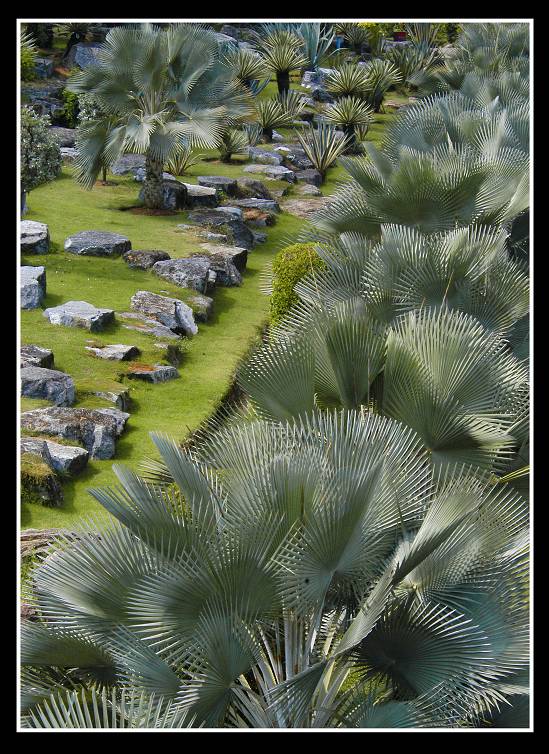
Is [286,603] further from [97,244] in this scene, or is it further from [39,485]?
[97,244]

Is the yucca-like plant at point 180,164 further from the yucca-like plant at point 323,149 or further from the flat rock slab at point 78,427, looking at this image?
the flat rock slab at point 78,427

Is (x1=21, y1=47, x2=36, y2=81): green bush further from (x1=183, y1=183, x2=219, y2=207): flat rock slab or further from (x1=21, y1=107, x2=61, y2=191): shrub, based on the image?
(x1=21, y1=107, x2=61, y2=191): shrub

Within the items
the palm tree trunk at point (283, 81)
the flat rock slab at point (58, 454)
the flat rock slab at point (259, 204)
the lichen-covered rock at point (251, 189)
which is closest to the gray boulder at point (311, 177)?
the lichen-covered rock at point (251, 189)

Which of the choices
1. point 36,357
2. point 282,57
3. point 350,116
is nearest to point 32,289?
point 36,357

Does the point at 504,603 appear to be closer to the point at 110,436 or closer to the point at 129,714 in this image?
the point at 129,714

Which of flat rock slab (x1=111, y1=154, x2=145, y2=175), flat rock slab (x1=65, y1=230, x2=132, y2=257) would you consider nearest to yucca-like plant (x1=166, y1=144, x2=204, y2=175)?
flat rock slab (x1=111, y1=154, x2=145, y2=175)

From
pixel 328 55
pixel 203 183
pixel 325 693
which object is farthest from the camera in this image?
pixel 328 55

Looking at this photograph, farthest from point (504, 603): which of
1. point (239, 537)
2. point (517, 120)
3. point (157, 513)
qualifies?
point (517, 120)

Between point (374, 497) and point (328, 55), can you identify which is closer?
point (374, 497)
